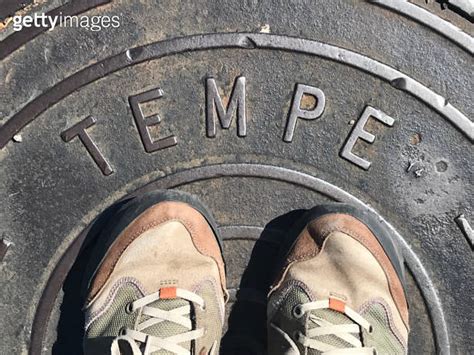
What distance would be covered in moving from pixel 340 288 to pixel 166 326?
37 centimetres

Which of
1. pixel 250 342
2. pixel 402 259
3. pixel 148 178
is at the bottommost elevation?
pixel 250 342

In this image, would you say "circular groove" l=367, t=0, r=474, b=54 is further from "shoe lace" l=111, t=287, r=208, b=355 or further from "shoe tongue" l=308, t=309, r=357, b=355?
"shoe lace" l=111, t=287, r=208, b=355

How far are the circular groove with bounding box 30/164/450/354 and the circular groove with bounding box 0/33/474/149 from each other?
25cm

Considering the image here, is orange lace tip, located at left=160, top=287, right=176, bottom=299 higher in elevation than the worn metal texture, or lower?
lower

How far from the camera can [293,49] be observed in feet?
4.46

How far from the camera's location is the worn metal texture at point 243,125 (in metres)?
1.37

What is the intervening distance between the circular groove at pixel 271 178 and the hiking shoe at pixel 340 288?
37 mm

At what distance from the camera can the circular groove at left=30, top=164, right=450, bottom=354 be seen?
1380 mm

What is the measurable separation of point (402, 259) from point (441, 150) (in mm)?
248

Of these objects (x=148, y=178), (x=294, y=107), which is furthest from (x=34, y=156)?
(x=294, y=107)

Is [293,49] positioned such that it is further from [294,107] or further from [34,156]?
[34,156]

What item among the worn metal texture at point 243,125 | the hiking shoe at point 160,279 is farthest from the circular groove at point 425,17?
the hiking shoe at point 160,279

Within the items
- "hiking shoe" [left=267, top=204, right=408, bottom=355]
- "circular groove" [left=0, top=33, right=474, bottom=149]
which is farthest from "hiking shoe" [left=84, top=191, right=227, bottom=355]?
"circular groove" [left=0, top=33, right=474, bottom=149]

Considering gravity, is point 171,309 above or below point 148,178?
below
